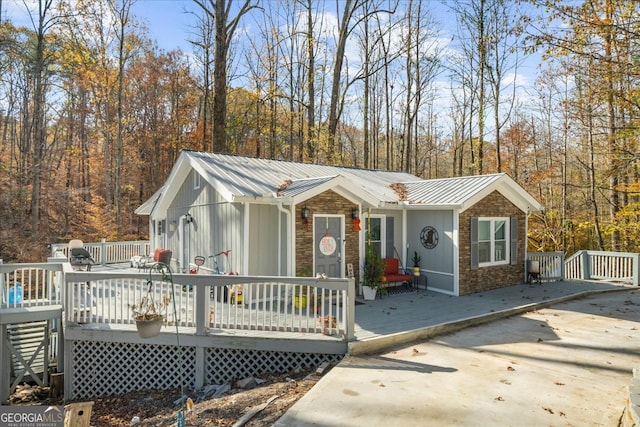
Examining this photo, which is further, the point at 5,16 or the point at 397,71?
the point at 397,71

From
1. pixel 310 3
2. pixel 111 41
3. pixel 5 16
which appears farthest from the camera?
pixel 310 3

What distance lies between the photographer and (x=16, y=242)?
53.3 ft

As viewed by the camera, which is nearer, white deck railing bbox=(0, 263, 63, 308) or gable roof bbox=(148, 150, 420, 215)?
white deck railing bbox=(0, 263, 63, 308)

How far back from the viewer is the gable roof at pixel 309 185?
8.74m

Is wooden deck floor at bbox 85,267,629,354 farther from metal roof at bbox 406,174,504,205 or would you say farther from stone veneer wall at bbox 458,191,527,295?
metal roof at bbox 406,174,504,205

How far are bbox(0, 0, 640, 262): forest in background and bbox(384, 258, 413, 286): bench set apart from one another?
791 cm

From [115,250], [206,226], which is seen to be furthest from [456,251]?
[115,250]

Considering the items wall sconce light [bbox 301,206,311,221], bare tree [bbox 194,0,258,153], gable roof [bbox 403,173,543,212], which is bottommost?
wall sconce light [bbox 301,206,311,221]

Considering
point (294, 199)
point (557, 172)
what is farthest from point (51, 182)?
point (557, 172)

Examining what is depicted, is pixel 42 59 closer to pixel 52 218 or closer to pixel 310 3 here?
pixel 52 218

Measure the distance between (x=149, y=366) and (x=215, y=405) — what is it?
94.9 inches

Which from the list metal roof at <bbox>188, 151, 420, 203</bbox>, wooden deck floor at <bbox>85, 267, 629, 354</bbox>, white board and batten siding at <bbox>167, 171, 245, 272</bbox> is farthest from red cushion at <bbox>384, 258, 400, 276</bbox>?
white board and batten siding at <bbox>167, 171, 245, 272</bbox>

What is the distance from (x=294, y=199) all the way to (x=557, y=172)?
18.8 m

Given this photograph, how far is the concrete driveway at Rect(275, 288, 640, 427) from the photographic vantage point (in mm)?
3918
